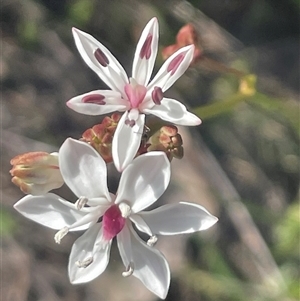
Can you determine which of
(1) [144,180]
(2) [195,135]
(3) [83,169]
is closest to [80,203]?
(3) [83,169]

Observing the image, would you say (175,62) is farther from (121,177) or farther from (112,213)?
(112,213)

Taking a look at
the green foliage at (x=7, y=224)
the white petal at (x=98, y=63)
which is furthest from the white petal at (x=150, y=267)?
the green foliage at (x=7, y=224)

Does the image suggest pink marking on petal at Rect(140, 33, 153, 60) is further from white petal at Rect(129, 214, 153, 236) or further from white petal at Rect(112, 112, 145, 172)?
white petal at Rect(129, 214, 153, 236)

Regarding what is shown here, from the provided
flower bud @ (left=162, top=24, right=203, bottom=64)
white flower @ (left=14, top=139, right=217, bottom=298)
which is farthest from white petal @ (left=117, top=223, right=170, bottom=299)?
flower bud @ (left=162, top=24, right=203, bottom=64)

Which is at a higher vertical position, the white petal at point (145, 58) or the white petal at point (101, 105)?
the white petal at point (145, 58)

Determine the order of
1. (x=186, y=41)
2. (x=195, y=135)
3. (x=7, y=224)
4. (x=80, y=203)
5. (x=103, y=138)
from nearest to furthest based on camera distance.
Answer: (x=80, y=203) → (x=103, y=138) → (x=186, y=41) → (x=7, y=224) → (x=195, y=135)

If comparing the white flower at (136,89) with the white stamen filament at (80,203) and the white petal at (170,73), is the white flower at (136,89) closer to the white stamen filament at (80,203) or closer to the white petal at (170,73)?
the white petal at (170,73)
